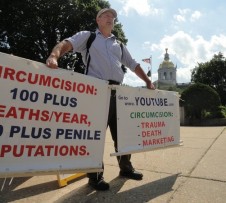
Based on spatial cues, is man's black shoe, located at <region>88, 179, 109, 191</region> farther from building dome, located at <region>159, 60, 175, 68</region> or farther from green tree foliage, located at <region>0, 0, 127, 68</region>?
building dome, located at <region>159, 60, 175, 68</region>

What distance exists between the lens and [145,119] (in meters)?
3.95

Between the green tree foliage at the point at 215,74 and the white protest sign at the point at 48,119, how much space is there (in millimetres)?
58901

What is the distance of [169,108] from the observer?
4.48 m

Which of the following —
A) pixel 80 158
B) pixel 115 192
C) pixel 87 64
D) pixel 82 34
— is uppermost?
pixel 82 34

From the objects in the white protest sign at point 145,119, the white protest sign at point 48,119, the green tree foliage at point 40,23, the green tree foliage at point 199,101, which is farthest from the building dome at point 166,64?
the white protest sign at point 48,119

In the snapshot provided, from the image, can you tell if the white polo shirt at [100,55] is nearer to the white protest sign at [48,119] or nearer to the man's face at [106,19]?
the man's face at [106,19]

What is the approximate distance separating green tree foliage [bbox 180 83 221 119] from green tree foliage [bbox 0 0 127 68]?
10595 mm

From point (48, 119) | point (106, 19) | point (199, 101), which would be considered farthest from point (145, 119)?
point (199, 101)

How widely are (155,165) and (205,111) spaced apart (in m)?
18.1

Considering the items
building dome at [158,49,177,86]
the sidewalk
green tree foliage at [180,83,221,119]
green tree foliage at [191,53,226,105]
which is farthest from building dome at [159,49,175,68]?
the sidewalk

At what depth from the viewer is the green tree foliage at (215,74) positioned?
194 ft

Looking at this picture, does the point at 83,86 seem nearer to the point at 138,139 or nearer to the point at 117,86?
the point at 117,86

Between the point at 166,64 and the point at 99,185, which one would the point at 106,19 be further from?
the point at 166,64

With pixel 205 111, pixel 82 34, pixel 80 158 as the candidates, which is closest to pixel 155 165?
pixel 80 158
